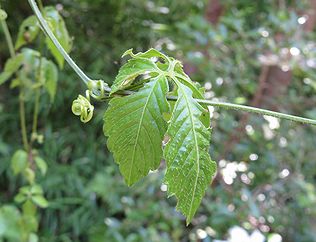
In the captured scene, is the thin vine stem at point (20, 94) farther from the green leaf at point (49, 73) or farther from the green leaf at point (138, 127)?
the green leaf at point (138, 127)

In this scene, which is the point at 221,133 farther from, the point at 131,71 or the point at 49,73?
the point at 131,71

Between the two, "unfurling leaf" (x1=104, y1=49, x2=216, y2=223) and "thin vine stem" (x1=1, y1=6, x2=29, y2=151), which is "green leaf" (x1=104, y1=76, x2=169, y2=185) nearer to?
"unfurling leaf" (x1=104, y1=49, x2=216, y2=223)

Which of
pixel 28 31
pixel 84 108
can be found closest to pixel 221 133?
pixel 28 31

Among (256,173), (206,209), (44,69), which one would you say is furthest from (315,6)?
(44,69)

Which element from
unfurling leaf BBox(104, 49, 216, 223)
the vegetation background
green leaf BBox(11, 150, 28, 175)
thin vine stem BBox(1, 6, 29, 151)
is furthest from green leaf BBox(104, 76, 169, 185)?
the vegetation background

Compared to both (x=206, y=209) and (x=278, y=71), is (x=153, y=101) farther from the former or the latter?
(x=278, y=71)
